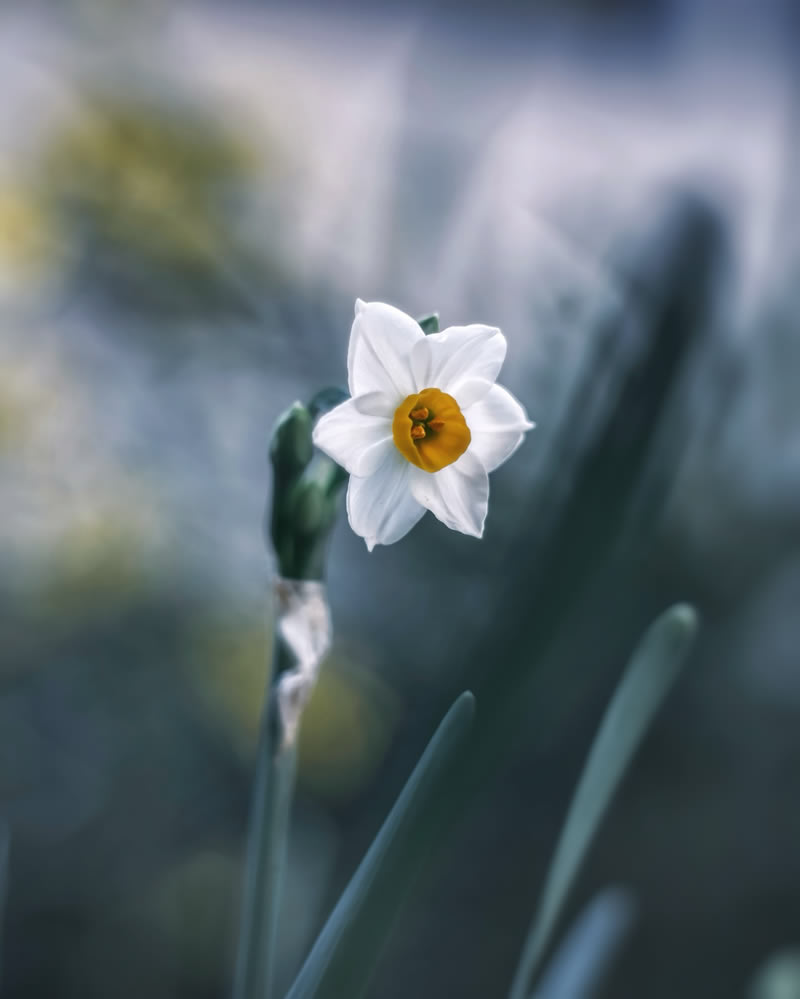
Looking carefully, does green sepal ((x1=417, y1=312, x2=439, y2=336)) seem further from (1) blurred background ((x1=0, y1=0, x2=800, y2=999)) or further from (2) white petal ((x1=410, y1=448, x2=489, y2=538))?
(1) blurred background ((x1=0, y1=0, x2=800, y2=999))

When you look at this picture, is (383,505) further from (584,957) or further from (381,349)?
(584,957)

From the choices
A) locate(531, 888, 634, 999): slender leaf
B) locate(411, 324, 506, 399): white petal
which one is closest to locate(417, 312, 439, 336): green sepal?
locate(411, 324, 506, 399): white petal

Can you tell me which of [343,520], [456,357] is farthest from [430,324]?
[343,520]

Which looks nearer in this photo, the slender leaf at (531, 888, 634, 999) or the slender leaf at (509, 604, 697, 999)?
the slender leaf at (509, 604, 697, 999)

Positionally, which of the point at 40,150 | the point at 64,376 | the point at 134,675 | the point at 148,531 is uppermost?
the point at 40,150

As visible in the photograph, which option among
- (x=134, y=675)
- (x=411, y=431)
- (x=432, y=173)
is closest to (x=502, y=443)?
(x=411, y=431)

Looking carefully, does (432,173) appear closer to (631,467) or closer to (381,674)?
(381,674)
